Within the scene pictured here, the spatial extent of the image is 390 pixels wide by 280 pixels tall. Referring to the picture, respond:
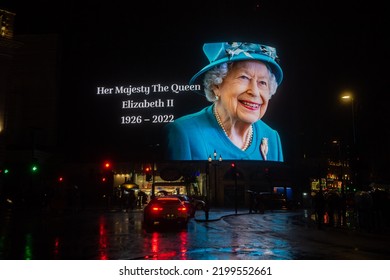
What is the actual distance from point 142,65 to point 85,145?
13161 mm

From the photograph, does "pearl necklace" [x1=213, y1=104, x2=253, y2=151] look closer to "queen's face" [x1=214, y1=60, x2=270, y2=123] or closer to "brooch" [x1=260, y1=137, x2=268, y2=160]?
"queen's face" [x1=214, y1=60, x2=270, y2=123]

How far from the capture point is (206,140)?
1898 inches

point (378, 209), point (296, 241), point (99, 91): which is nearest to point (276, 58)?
point (99, 91)

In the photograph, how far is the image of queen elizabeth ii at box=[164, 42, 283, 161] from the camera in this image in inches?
1900

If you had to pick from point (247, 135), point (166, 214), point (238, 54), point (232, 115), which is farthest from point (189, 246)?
point (238, 54)

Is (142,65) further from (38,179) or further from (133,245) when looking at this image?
(133,245)

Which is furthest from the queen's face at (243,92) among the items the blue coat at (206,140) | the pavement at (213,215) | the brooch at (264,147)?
the pavement at (213,215)

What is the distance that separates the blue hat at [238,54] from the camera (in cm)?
4959

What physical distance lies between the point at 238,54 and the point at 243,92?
4.82 m

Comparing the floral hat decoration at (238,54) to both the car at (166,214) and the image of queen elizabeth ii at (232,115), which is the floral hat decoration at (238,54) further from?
the car at (166,214)

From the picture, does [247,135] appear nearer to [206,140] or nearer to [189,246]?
[206,140]

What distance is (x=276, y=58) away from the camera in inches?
2063

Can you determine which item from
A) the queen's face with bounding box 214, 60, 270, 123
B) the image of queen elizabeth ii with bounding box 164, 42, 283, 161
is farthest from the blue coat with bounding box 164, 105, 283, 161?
the queen's face with bounding box 214, 60, 270, 123

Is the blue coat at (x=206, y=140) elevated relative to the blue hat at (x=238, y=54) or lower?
lower
